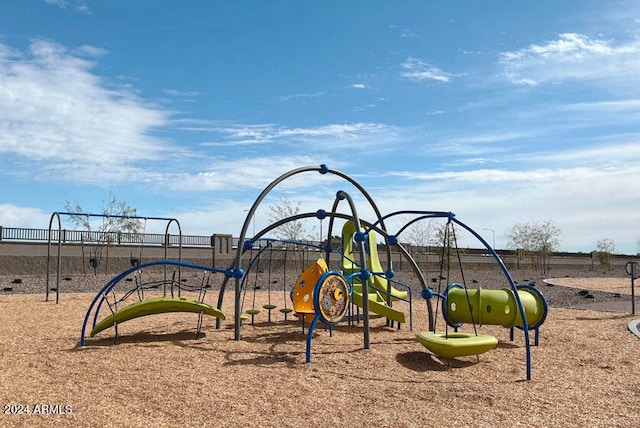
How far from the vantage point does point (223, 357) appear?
7848mm

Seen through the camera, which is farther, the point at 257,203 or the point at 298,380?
the point at 257,203

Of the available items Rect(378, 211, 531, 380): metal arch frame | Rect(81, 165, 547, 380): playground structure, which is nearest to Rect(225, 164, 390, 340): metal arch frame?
Rect(81, 165, 547, 380): playground structure

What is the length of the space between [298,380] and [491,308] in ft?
12.9

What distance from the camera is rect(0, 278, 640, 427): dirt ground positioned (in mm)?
5500

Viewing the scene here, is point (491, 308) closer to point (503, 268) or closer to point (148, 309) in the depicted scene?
point (503, 268)

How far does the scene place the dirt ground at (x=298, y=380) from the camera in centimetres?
550

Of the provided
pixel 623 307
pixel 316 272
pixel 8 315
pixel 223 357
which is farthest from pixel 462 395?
pixel 623 307

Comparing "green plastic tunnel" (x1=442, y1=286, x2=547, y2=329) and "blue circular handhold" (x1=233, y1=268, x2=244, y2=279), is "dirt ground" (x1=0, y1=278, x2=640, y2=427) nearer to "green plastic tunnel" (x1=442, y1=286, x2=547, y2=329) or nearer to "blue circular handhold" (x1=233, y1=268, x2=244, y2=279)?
"green plastic tunnel" (x1=442, y1=286, x2=547, y2=329)

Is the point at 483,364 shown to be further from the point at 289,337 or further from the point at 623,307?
the point at 623,307

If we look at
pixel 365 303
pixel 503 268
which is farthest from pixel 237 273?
pixel 503 268

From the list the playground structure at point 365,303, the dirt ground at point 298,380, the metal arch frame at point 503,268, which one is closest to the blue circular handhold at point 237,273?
Answer: the playground structure at point 365,303

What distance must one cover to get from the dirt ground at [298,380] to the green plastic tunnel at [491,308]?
536 millimetres

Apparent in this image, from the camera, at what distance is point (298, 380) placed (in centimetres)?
672

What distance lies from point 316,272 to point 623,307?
1088cm
